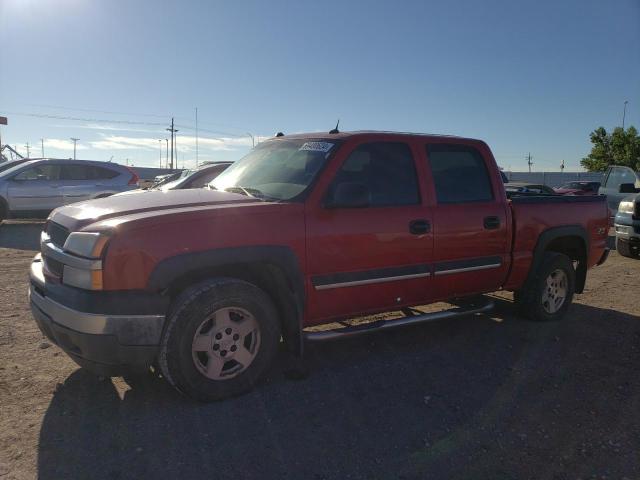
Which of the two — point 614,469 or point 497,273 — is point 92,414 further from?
point 497,273

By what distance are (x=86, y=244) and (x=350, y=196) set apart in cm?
180

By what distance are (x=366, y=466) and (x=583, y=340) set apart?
3.24 metres

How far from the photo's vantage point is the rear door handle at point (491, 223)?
192 inches

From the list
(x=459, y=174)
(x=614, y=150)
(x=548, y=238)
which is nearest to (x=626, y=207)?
(x=548, y=238)

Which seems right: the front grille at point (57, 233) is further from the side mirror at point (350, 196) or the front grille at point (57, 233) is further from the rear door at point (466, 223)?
the rear door at point (466, 223)

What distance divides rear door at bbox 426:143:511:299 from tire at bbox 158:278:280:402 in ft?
5.59

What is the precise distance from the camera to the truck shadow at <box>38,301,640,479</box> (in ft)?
9.37

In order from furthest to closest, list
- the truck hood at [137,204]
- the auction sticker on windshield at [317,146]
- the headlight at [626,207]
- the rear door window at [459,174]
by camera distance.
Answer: the headlight at [626,207] → the rear door window at [459,174] → the auction sticker on windshield at [317,146] → the truck hood at [137,204]

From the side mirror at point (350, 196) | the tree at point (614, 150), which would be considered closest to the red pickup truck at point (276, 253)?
the side mirror at point (350, 196)

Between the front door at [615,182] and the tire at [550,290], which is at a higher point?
the front door at [615,182]

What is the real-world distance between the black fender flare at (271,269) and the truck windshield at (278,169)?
21.1 inches

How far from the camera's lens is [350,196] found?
387 centimetres

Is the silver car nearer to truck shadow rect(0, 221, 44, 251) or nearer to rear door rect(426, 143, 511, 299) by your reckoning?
truck shadow rect(0, 221, 44, 251)

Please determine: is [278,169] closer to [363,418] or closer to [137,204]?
[137,204]
